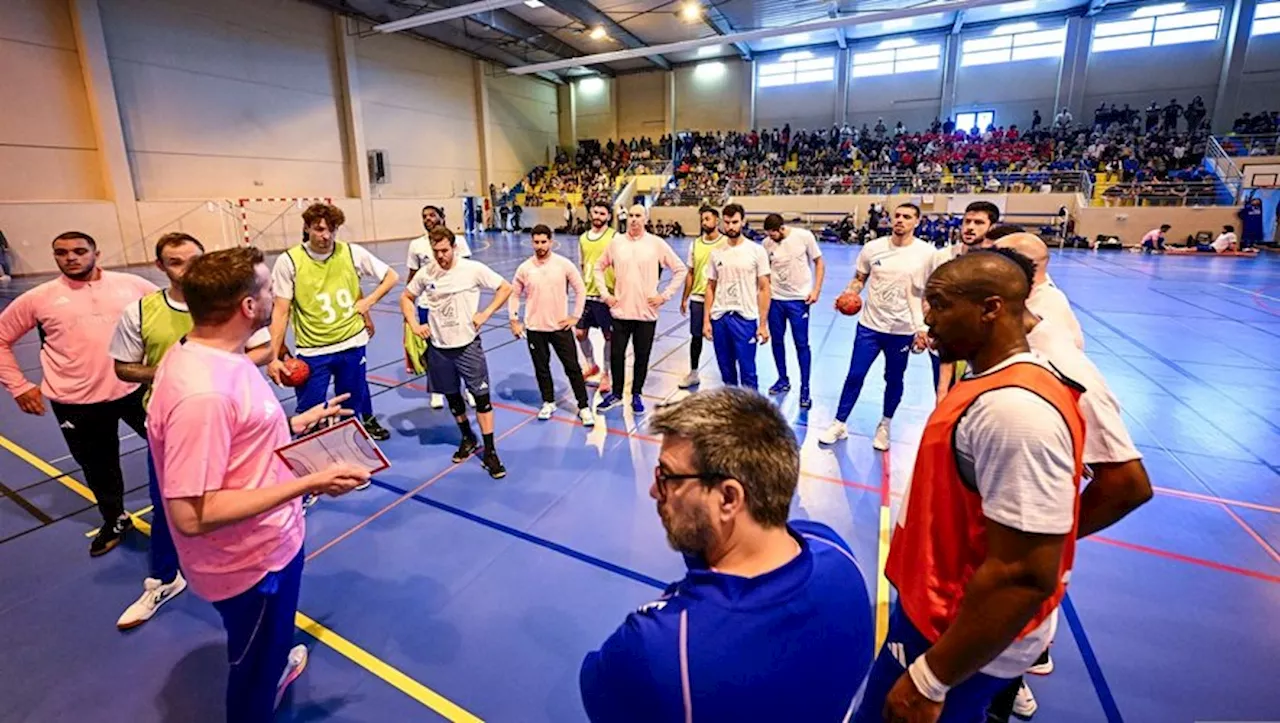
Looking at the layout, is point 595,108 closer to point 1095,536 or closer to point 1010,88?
point 1010,88

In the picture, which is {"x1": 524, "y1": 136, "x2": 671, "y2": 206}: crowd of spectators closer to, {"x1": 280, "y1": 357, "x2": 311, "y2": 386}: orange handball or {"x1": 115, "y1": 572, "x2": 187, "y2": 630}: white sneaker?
{"x1": 280, "y1": 357, "x2": 311, "y2": 386}: orange handball

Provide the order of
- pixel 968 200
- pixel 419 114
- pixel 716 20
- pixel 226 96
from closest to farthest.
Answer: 1. pixel 226 96
2. pixel 968 200
3. pixel 716 20
4. pixel 419 114

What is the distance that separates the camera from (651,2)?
77.8 feet

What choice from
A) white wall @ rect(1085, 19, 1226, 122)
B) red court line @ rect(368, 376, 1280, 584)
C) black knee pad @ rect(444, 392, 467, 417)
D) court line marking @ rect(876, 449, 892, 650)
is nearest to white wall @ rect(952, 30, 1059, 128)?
white wall @ rect(1085, 19, 1226, 122)

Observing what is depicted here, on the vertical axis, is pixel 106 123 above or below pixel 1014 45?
below

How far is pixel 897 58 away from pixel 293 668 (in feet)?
118

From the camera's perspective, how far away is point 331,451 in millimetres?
2033

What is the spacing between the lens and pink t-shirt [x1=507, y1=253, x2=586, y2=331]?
577 cm

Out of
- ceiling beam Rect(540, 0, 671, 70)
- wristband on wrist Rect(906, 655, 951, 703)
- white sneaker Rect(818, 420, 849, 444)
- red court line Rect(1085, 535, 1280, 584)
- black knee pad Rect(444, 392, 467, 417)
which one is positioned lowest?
red court line Rect(1085, 535, 1280, 584)

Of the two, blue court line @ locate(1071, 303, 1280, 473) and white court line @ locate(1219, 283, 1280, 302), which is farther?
white court line @ locate(1219, 283, 1280, 302)

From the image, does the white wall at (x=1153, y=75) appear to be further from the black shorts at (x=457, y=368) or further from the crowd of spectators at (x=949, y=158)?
the black shorts at (x=457, y=368)

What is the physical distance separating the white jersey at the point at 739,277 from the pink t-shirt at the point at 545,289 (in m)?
1.46

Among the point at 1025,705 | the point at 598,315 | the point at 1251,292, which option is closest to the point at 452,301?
the point at 598,315

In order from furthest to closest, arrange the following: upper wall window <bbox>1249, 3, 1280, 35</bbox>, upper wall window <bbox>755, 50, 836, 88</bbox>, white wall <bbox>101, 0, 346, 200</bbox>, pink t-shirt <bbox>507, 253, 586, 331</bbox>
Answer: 1. upper wall window <bbox>755, 50, 836, 88</bbox>
2. upper wall window <bbox>1249, 3, 1280, 35</bbox>
3. white wall <bbox>101, 0, 346, 200</bbox>
4. pink t-shirt <bbox>507, 253, 586, 331</bbox>
